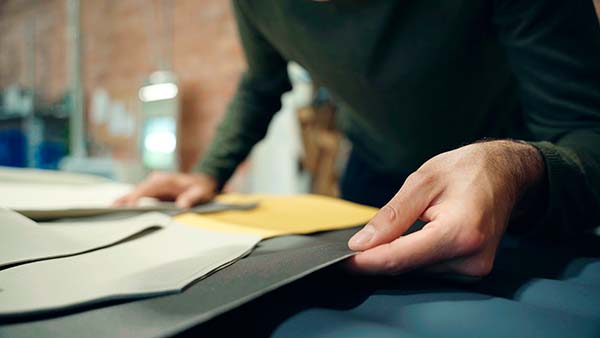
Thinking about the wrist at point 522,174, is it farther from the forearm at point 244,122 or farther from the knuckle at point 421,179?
the forearm at point 244,122

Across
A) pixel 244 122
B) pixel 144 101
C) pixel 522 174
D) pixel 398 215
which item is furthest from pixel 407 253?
pixel 144 101

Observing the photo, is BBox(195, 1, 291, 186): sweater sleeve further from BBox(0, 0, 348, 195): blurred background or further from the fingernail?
BBox(0, 0, 348, 195): blurred background

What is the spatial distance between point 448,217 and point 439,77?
45 cm

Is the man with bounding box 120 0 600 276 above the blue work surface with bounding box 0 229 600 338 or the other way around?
above

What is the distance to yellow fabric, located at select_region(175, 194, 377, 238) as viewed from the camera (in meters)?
0.50

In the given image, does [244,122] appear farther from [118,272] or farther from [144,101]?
[144,101]

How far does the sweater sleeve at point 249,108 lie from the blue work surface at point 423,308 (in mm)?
654

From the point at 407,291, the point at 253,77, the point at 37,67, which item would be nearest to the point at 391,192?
the point at 253,77

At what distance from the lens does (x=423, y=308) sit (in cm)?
27

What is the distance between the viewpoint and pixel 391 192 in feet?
3.15

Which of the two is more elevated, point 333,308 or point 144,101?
point 144,101

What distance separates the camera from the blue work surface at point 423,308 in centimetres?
24

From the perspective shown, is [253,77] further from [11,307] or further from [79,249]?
[11,307]

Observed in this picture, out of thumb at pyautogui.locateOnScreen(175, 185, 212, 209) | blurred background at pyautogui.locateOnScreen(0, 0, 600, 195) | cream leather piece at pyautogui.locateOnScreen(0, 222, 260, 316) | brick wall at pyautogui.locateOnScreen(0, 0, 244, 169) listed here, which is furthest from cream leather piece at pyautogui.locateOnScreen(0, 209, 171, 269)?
brick wall at pyautogui.locateOnScreen(0, 0, 244, 169)
